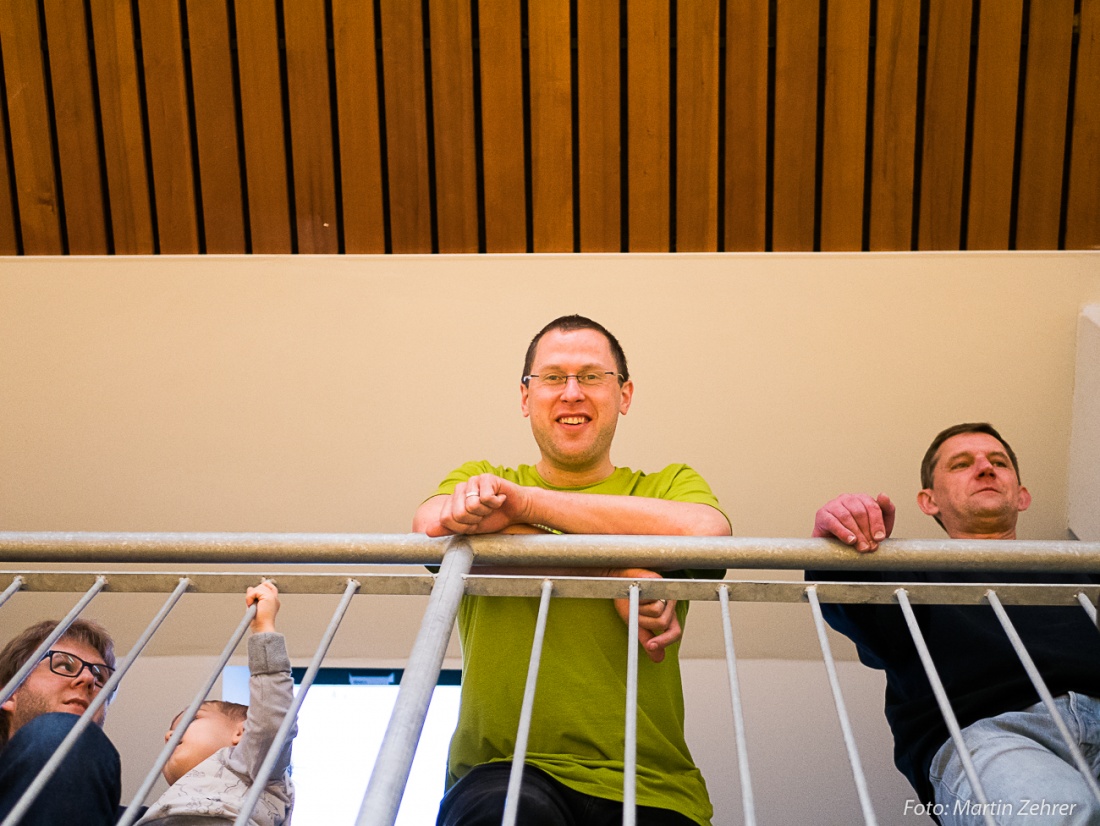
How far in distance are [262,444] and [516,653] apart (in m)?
2.08

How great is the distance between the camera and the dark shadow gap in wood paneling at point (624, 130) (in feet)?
11.4

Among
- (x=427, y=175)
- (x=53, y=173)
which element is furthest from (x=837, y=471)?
(x=53, y=173)

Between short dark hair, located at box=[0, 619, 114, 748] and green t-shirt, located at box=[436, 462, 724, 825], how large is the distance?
3.02 feet

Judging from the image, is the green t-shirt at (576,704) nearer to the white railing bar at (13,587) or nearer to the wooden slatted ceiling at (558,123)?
the white railing bar at (13,587)

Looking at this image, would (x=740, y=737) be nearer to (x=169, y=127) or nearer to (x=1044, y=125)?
(x=1044, y=125)

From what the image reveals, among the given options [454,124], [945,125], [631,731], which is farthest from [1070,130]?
[631,731]

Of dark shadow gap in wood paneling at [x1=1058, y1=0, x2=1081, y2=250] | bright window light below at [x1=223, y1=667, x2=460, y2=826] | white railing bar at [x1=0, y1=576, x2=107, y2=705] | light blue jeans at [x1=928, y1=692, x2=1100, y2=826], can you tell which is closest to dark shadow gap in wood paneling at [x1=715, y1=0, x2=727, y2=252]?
dark shadow gap in wood paneling at [x1=1058, y1=0, x2=1081, y2=250]

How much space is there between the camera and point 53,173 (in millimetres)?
3586

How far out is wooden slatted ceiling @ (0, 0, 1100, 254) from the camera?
11.2 ft

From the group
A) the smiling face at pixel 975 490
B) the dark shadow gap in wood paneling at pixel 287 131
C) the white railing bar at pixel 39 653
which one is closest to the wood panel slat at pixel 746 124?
the smiling face at pixel 975 490

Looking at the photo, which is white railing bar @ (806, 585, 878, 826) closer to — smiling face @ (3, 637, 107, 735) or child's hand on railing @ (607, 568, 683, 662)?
child's hand on railing @ (607, 568, 683, 662)

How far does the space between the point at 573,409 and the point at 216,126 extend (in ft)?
6.93

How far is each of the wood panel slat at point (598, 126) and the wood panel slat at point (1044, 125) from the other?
4.34ft

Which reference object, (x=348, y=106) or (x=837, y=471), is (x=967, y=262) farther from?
(x=348, y=106)
